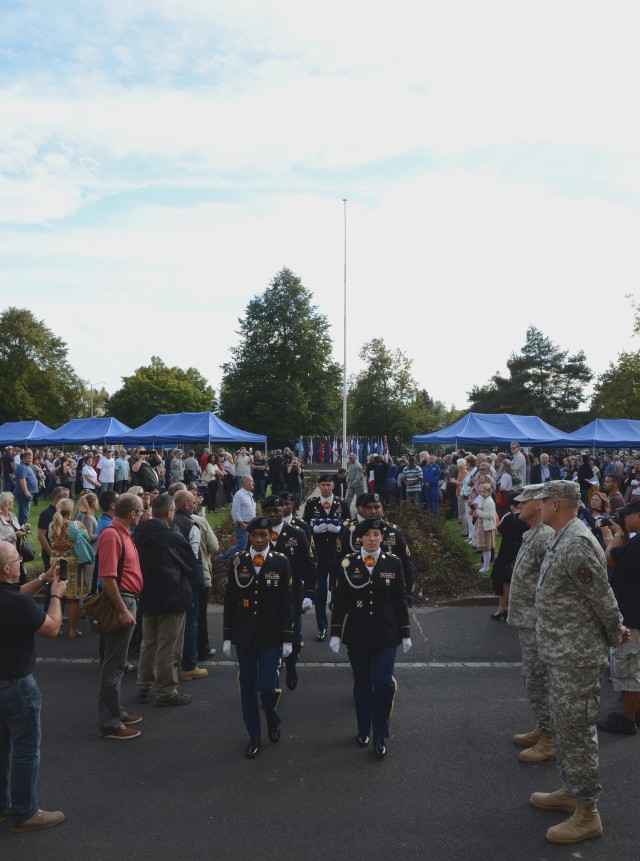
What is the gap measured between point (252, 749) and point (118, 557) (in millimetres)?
1941

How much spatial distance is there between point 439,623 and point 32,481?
13.7m

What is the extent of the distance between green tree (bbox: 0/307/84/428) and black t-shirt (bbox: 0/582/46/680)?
66454 mm

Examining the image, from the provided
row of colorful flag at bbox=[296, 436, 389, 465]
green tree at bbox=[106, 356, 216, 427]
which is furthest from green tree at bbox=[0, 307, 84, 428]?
row of colorful flag at bbox=[296, 436, 389, 465]

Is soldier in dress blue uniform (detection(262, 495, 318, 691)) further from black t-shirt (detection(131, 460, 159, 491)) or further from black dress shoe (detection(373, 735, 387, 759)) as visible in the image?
black t-shirt (detection(131, 460, 159, 491))

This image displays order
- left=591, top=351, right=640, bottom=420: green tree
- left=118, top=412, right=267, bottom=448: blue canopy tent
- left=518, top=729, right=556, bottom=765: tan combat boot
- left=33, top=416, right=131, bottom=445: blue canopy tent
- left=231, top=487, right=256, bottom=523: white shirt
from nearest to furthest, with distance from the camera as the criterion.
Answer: left=518, top=729, right=556, bottom=765: tan combat boot → left=231, top=487, right=256, bottom=523: white shirt → left=118, top=412, right=267, bottom=448: blue canopy tent → left=33, top=416, right=131, bottom=445: blue canopy tent → left=591, top=351, right=640, bottom=420: green tree

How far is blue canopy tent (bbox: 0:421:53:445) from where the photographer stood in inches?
1291

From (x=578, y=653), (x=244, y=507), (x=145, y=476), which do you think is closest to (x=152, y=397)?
(x=145, y=476)

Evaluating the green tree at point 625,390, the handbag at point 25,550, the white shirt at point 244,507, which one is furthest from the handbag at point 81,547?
the green tree at point 625,390

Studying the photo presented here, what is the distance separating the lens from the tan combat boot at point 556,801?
15.0 ft

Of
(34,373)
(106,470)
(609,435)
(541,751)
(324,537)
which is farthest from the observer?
(34,373)

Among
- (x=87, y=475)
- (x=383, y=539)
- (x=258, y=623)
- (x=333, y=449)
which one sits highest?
(x=333, y=449)

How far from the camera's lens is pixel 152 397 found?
82125 mm

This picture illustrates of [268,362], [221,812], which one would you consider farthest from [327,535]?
[268,362]

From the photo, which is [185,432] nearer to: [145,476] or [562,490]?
[145,476]
